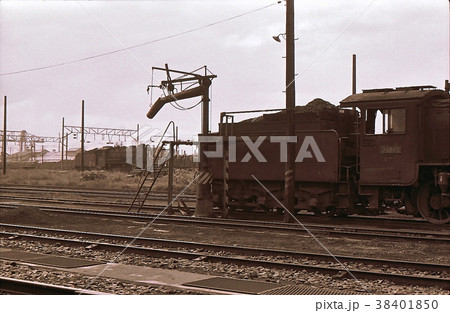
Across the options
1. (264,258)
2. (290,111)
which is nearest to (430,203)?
(290,111)

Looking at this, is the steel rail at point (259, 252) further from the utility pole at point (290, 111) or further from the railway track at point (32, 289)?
A: the utility pole at point (290, 111)

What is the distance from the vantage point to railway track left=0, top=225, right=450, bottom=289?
8.88 meters

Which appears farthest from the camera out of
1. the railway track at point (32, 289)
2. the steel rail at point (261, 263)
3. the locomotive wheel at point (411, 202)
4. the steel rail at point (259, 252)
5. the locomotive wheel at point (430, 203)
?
the locomotive wheel at point (411, 202)

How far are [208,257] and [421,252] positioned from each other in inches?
173

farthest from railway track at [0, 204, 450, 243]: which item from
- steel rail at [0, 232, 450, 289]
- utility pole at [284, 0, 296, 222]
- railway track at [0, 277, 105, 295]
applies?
railway track at [0, 277, 105, 295]

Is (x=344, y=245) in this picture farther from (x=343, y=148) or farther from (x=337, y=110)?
(x=337, y=110)

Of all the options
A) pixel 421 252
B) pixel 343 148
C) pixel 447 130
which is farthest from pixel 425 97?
pixel 421 252

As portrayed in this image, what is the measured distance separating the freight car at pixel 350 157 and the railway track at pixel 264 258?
18.7ft

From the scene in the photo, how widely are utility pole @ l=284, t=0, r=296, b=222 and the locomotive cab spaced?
192 centimetres

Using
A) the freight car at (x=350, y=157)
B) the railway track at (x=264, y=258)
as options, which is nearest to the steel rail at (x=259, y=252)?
the railway track at (x=264, y=258)

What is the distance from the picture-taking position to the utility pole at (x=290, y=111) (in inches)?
653

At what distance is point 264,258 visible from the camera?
1073 cm

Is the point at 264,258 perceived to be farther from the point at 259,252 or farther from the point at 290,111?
the point at 290,111

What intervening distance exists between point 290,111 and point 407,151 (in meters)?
3.50
